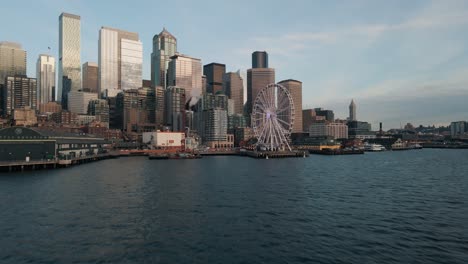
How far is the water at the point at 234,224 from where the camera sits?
92.0 feet

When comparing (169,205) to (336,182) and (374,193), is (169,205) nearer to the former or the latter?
(374,193)

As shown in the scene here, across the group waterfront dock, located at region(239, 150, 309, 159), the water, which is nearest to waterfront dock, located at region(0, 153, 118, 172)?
the water

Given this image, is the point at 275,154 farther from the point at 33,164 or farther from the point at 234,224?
the point at 234,224

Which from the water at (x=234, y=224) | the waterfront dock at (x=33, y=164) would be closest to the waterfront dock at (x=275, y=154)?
the waterfront dock at (x=33, y=164)

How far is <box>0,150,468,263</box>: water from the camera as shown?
92.0 ft

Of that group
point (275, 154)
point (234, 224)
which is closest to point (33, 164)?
point (234, 224)

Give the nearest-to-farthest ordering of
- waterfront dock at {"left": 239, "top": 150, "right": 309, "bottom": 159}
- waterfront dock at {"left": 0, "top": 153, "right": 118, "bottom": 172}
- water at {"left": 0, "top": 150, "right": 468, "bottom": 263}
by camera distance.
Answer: water at {"left": 0, "top": 150, "right": 468, "bottom": 263}, waterfront dock at {"left": 0, "top": 153, "right": 118, "bottom": 172}, waterfront dock at {"left": 239, "top": 150, "right": 309, "bottom": 159}

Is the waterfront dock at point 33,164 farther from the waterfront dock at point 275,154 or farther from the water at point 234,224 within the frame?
the waterfront dock at point 275,154

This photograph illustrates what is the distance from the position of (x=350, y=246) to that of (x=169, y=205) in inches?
1010

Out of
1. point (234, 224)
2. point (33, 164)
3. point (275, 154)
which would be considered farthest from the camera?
point (275, 154)

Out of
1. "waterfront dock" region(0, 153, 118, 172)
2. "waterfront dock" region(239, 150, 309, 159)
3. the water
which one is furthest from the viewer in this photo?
"waterfront dock" region(239, 150, 309, 159)

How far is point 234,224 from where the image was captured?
3700 cm

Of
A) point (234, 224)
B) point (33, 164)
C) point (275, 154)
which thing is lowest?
point (234, 224)

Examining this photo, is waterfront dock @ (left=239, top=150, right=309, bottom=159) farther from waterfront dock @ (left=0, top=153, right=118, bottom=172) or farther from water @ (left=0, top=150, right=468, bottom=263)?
A: water @ (left=0, top=150, right=468, bottom=263)
